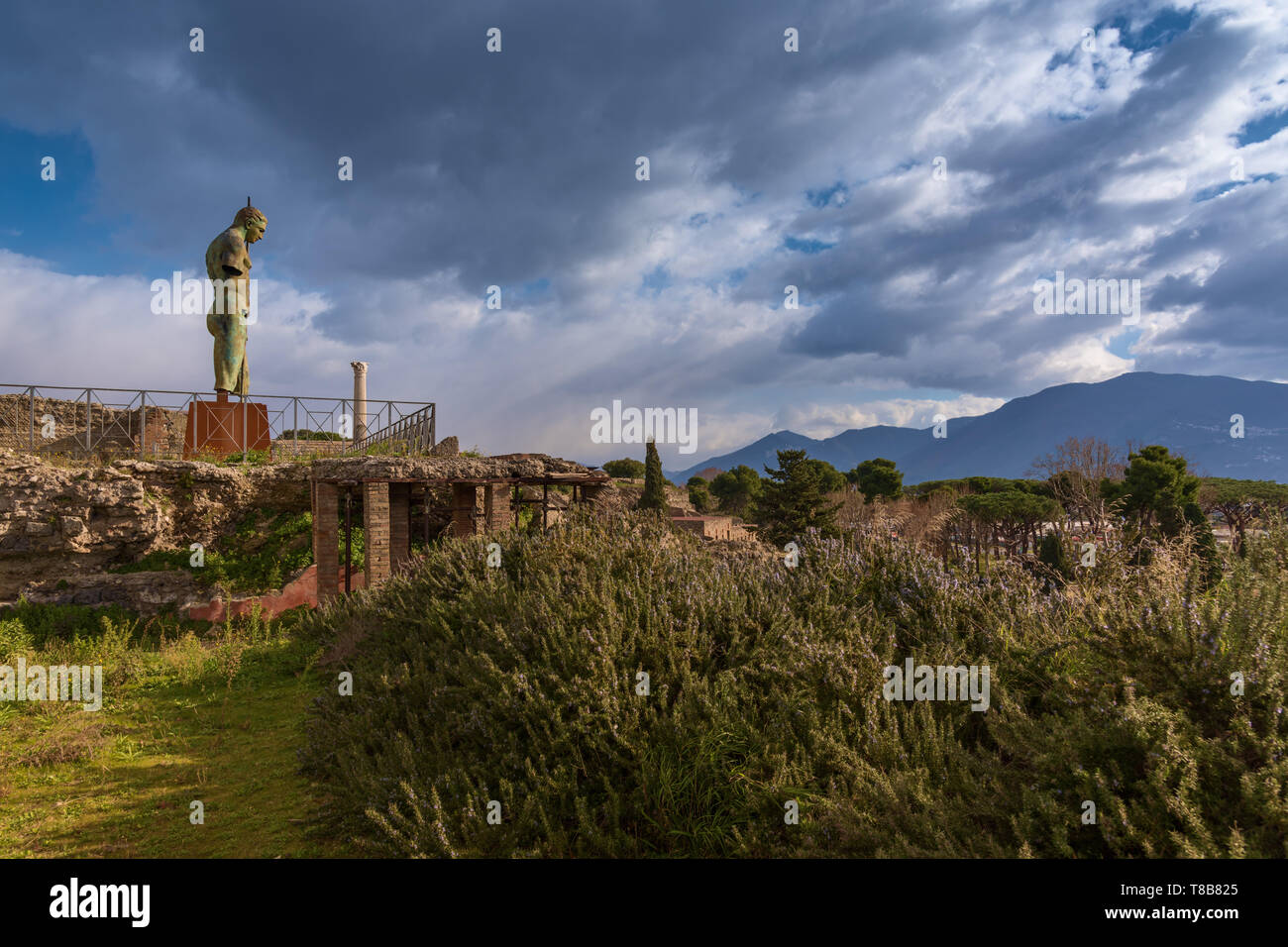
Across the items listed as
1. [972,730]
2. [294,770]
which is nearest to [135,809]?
[294,770]

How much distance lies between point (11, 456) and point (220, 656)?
9167 mm

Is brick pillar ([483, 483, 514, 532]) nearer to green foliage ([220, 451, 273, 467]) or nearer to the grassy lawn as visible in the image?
the grassy lawn

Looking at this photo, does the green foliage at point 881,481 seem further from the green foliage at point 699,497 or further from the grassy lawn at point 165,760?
the grassy lawn at point 165,760

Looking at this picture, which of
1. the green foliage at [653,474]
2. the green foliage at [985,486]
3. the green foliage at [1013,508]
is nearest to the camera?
the green foliage at [1013,508]

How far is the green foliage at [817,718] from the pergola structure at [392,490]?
610 centimetres

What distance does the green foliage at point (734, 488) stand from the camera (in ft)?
167

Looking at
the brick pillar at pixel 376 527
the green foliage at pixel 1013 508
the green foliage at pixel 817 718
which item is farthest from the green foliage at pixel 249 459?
the green foliage at pixel 1013 508

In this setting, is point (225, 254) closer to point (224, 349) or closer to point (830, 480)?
point (224, 349)

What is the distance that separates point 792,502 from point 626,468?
3101 centimetres

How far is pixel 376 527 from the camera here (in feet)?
38.8

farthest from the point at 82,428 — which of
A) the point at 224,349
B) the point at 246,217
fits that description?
the point at 246,217

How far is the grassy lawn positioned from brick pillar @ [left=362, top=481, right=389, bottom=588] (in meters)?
2.13
